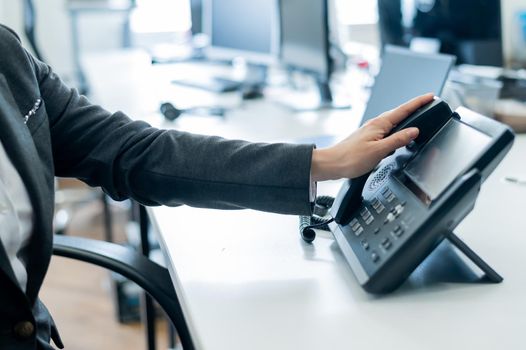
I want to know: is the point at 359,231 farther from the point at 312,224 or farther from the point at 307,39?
the point at 307,39

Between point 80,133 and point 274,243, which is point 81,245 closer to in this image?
point 80,133

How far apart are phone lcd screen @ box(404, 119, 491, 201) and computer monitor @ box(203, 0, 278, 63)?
1499 millimetres

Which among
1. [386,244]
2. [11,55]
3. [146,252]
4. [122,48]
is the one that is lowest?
[146,252]

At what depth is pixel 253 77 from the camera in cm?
243

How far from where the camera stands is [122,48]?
4301 millimetres

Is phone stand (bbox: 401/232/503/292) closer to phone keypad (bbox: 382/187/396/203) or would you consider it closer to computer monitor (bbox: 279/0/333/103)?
phone keypad (bbox: 382/187/396/203)

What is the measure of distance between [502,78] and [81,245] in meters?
1.52

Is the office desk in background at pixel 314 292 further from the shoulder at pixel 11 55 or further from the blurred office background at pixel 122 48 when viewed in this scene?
the blurred office background at pixel 122 48

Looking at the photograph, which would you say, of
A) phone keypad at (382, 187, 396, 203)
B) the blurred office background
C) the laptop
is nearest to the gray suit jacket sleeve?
phone keypad at (382, 187, 396, 203)

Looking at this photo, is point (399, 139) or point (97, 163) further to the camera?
point (97, 163)

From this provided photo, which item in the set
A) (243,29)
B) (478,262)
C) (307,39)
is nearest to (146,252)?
(478,262)

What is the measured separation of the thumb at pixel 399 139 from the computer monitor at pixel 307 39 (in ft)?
3.84

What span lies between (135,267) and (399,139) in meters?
0.44

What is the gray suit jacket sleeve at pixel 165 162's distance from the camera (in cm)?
84
